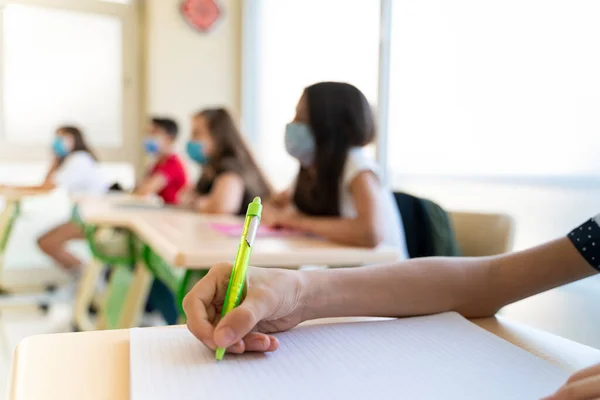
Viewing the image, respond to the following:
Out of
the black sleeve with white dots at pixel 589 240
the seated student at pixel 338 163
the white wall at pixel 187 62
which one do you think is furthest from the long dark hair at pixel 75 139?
the black sleeve with white dots at pixel 589 240

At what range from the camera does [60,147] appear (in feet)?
12.7

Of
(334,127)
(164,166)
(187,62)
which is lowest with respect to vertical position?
(164,166)

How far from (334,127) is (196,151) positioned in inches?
43.8

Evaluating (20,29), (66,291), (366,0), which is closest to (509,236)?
(366,0)

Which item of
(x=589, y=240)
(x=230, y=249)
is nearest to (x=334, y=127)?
(x=230, y=249)

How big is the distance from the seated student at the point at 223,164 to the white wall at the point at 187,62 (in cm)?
160

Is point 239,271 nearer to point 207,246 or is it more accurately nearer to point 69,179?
point 207,246

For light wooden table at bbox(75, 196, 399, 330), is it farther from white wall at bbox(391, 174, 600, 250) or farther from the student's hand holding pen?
the student's hand holding pen

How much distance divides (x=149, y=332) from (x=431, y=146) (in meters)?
1.84

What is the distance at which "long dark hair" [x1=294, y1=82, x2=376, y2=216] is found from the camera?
1.63 m

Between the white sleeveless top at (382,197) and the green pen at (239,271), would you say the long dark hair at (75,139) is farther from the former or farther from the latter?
the green pen at (239,271)

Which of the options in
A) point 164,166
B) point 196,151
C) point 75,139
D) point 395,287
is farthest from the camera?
point 75,139

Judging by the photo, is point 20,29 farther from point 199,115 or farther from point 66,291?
point 199,115

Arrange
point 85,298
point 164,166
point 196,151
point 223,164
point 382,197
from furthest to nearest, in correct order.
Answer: point 164,166 < point 85,298 < point 196,151 < point 223,164 < point 382,197
